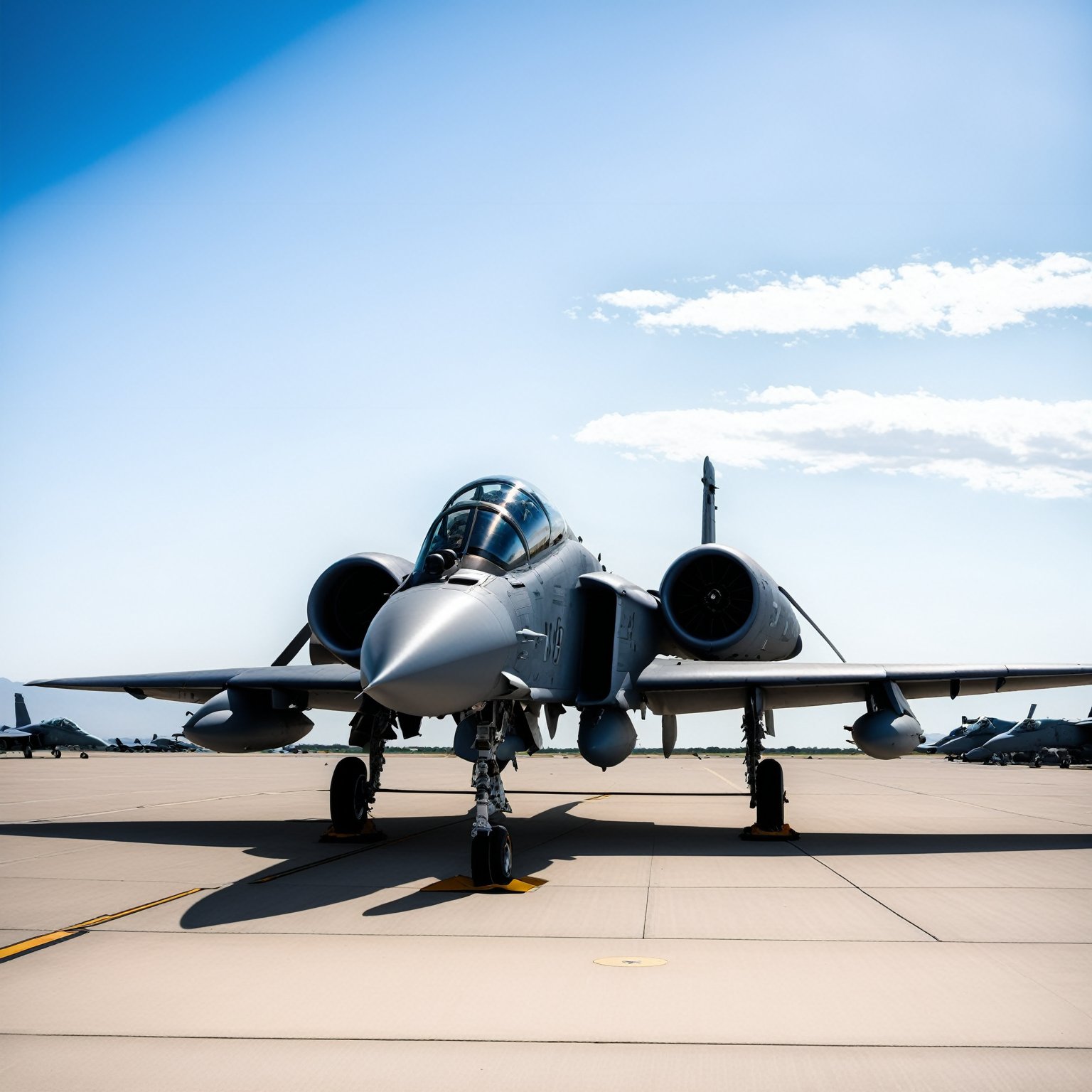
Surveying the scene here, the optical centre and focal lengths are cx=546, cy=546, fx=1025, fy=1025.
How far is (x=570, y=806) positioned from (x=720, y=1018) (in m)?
13.1

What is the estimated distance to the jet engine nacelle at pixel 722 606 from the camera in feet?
40.4

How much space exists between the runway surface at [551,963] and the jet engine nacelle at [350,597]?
2205mm

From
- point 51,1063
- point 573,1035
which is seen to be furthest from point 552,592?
point 51,1063

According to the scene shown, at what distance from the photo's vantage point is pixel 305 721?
12.6 meters

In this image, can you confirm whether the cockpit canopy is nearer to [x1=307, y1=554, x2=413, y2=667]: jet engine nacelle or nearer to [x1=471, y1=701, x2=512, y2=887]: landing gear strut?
[x1=471, y1=701, x2=512, y2=887]: landing gear strut

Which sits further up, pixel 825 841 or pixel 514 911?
pixel 514 911

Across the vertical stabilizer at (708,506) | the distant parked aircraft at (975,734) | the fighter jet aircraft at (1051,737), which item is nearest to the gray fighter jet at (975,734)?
the distant parked aircraft at (975,734)

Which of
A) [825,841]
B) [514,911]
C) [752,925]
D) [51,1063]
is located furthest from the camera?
[825,841]

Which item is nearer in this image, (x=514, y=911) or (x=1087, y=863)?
(x=514, y=911)

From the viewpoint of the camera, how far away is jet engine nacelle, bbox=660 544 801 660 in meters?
12.3

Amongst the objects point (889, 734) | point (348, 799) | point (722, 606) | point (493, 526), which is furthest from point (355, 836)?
point (889, 734)

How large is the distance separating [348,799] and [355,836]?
410mm

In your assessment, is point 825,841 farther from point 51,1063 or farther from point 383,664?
point 51,1063

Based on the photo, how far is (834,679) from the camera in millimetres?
11578
